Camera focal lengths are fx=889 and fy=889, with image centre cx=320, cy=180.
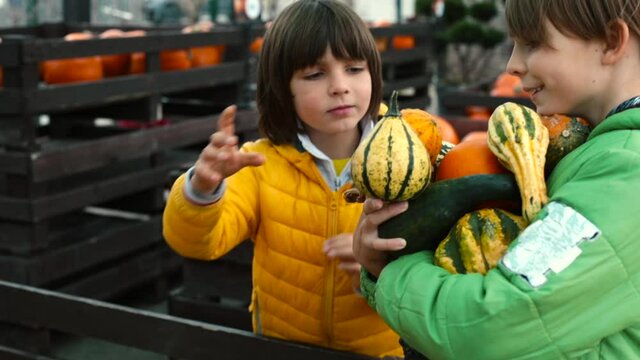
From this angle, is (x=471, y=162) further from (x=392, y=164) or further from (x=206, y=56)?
(x=206, y=56)

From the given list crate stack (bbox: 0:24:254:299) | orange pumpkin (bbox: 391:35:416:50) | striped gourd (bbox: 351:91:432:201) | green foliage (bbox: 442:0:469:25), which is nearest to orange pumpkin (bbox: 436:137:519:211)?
striped gourd (bbox: 351:91:432:201)

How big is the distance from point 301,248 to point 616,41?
3.49 ft

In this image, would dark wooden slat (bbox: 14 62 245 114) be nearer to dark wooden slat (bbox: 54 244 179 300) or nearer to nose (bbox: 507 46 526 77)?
dark wooden slat (bbox: 54 244 179 300)

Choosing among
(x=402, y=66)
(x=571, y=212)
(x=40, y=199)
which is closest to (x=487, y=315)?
(x=571, y=212)

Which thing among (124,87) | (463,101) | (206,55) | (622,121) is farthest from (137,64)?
(622,121)

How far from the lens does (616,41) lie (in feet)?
4.75

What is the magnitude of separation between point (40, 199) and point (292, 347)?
8.23 feet

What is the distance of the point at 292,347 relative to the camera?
204 centimetres

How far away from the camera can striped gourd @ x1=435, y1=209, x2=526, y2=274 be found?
1455 millimetres

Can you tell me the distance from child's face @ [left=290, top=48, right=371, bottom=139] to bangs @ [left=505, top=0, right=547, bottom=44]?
726mm

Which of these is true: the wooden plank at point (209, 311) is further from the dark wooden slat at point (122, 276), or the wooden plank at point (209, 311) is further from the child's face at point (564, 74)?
the child's face at point (564, 74)

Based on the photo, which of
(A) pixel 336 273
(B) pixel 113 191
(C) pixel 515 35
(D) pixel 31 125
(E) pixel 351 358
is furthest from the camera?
(B) pixel 113 191

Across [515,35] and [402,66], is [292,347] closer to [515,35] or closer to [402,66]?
[515,35]

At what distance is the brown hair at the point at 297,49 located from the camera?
2.21m
